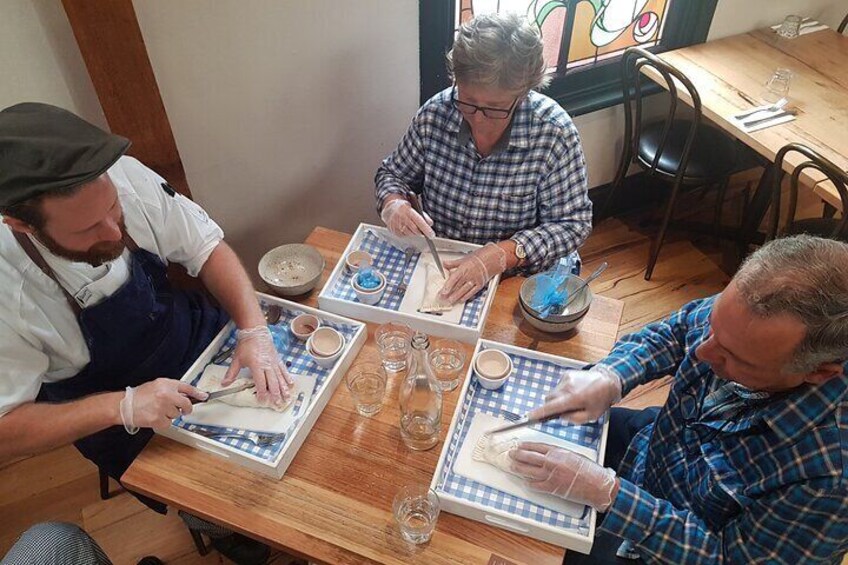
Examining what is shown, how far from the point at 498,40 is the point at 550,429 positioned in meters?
1.05

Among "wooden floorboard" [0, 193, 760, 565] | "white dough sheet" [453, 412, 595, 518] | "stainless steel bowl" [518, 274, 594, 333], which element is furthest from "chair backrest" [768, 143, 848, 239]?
"white dough sheet" [453, 412, 595, 518]

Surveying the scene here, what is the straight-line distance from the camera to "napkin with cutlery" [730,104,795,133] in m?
2.61

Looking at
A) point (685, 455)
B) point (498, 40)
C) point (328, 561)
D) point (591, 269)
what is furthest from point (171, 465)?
point (591, 269)

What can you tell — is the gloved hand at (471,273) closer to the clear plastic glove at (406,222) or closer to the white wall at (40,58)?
the clear plastic glove at (406,222)

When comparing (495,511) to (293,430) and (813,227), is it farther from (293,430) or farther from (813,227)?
→ (813,227)

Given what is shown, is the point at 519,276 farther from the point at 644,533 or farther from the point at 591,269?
the point at 591,269

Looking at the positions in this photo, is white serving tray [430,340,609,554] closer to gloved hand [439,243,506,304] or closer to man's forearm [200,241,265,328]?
gloved hand [439,243,506,304]

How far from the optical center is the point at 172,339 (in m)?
1.83

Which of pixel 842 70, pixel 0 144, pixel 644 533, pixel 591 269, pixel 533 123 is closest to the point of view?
pixel 0 144

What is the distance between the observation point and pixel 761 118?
2631 mm

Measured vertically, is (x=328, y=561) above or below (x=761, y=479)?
below

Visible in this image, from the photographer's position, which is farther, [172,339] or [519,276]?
[519,276]

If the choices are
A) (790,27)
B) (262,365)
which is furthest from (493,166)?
(790,27)

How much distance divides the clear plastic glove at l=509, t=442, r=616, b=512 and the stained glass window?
188cm
